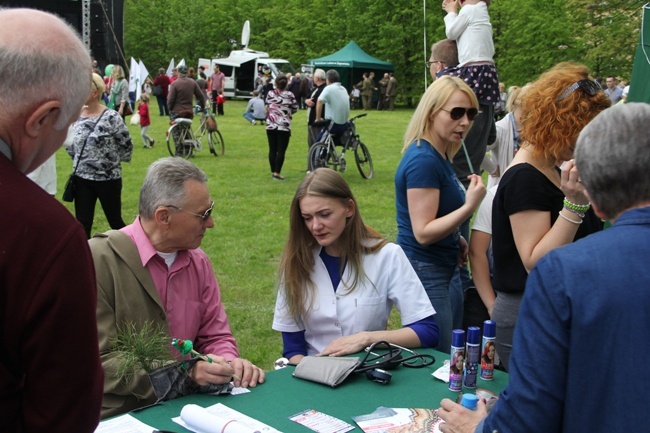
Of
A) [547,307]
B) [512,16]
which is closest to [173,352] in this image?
[547,307]

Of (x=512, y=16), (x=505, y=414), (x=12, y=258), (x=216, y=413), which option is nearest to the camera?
(x=12, y=258)

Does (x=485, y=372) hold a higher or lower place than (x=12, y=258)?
lower

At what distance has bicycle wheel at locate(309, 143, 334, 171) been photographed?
39.5 feet

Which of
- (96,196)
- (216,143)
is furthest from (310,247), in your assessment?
(216,143)

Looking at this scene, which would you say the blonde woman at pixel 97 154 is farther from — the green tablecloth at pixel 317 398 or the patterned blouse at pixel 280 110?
the patterned blouse at pixel 280 110

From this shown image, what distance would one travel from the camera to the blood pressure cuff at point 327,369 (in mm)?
2678

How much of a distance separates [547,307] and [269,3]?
5411 cm

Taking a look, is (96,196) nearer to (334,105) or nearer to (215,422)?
(215,422)

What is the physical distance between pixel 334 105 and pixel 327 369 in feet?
31.4

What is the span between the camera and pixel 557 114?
3012mm

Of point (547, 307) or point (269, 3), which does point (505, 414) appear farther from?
point (269, 3)

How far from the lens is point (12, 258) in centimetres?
131

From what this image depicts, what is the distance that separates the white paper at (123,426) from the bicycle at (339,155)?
9683mm

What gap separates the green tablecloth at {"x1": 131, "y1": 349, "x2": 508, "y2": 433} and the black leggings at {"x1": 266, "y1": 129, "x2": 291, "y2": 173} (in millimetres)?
9512
